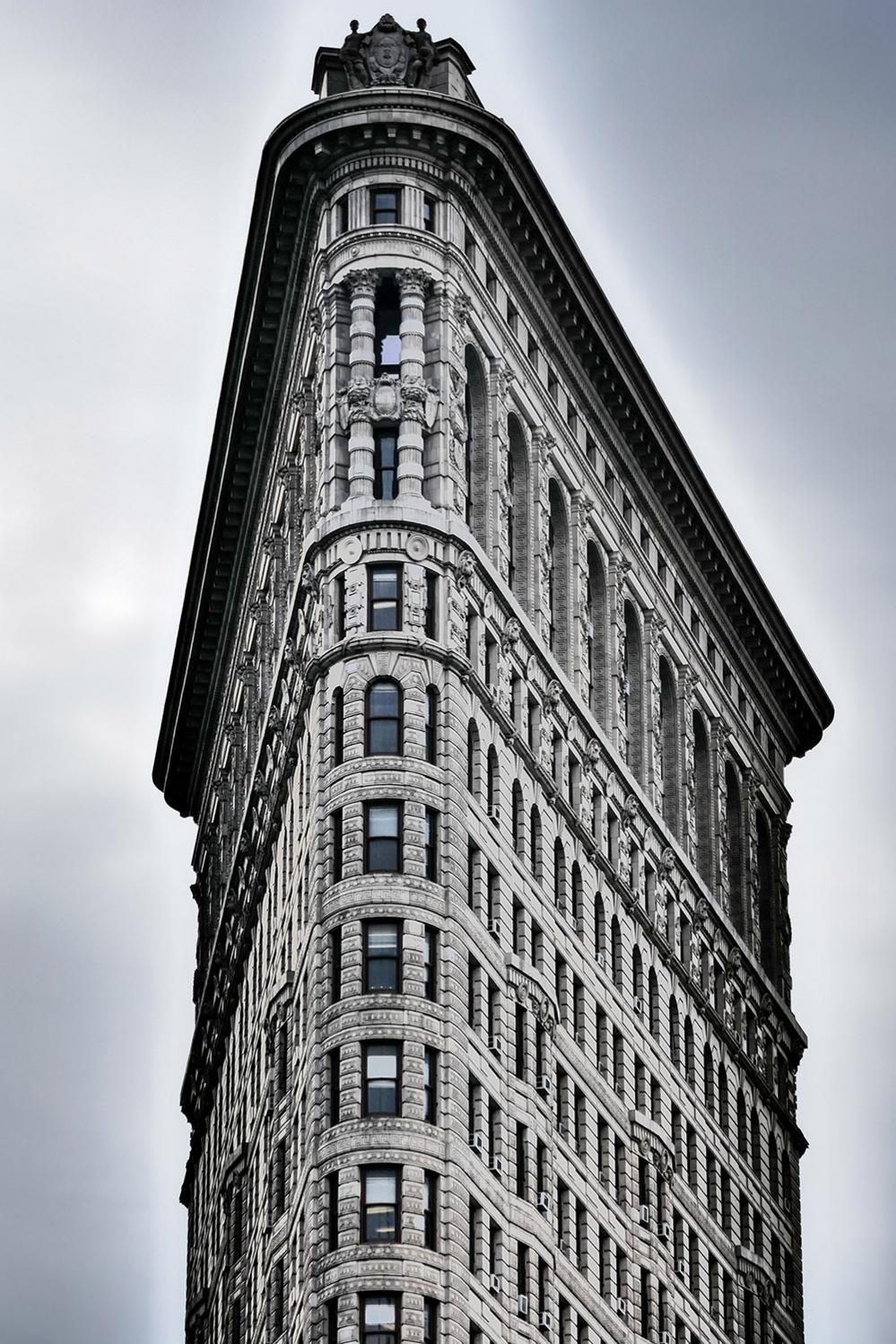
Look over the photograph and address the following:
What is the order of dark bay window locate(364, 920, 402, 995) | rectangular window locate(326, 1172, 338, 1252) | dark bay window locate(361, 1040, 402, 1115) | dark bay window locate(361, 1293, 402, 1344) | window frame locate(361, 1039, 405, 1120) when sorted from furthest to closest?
dark bay window locate(364, 920, 402, 995)
dark bay window locate(361, 1040, 402, 1115)
window frame locate(361, 1039, 405, 1120)
rectangular window locate(326, 1172, 338, 1252)
dark bay window locate(361, 1293, 402, 1344)

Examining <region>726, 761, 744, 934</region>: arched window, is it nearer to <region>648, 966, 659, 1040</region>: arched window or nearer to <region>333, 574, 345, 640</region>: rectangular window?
<region>648, 966, 659, 1040</region>: arched window

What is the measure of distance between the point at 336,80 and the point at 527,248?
10.3m

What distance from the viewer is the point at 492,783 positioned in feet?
440

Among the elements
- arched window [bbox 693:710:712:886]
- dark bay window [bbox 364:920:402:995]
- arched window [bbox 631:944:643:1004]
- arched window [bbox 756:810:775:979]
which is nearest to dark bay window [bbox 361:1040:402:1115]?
dark bay window [bbox 364:920:402:995]

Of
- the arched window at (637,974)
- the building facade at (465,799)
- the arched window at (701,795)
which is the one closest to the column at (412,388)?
the building facade at (465,799)

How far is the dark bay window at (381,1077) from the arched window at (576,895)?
19.8 metres

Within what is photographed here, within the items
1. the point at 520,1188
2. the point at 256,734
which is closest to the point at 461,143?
the point at 256,734

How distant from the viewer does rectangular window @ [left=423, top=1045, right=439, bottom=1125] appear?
12200 cm

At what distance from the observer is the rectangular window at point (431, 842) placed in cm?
12650

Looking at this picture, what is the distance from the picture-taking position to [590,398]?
154 metres

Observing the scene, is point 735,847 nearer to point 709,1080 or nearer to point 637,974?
point 709,1080

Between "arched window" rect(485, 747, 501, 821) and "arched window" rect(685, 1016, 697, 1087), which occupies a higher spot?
"arched window" rect(685, 1016, 697, 1087)

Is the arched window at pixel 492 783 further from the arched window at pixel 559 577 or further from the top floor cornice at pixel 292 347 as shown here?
the top floor cornice at pixel 292 347

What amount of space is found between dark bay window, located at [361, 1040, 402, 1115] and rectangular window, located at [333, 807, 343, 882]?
6746 millimetres
